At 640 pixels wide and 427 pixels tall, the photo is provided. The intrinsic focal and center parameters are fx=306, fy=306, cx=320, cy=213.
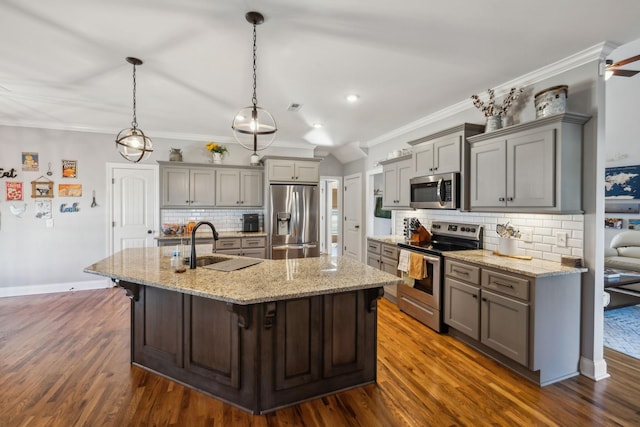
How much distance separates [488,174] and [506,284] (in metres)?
1.10

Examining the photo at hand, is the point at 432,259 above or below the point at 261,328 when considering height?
above

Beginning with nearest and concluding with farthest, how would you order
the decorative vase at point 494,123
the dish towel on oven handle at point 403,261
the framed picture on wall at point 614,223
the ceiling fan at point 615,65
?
the ceiling fan at point 615,65, the decorative vase at point 494,123, the dish towel on oven handle at point 403,261, the framed picture on wall at point 614,223

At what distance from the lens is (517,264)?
2.61 m

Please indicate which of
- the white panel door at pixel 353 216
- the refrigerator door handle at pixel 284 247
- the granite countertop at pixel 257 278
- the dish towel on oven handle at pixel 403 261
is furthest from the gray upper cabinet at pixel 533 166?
the white panel door at pixel 353 216

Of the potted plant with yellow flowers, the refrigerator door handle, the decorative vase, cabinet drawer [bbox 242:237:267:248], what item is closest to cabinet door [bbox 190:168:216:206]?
the potted plant with yellow flowers

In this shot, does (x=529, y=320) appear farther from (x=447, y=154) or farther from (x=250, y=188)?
(x=250, y=188)

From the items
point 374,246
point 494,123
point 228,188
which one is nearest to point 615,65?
point 494,123

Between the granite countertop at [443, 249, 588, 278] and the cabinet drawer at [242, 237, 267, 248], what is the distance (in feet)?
9.86

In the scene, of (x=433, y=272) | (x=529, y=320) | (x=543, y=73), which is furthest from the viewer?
(x=433, y=272)

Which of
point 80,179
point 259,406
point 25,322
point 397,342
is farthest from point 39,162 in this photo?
point 397,342

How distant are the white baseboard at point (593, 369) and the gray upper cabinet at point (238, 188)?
4.65 meters

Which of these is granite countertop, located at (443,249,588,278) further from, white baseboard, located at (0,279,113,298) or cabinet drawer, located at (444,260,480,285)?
white baseboard, located at (0,279,113,298)

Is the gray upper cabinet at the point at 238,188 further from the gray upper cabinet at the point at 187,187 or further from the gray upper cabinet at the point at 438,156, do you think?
the gray upper cabinet at the point at 438,156

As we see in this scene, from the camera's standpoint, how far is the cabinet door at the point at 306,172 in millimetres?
5387
